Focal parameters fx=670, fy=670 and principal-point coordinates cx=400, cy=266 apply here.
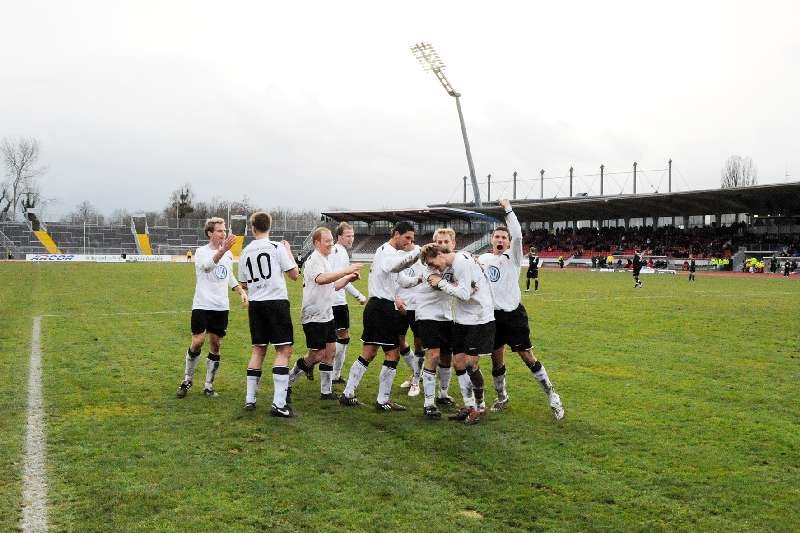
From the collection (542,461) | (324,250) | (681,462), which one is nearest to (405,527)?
(542,461)

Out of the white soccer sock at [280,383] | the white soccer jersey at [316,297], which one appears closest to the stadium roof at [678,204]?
the white soccer jersey at [316,297]

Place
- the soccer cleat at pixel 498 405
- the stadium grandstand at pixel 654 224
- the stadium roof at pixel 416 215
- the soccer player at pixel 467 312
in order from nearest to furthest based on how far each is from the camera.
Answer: the soccer player at pixel 467 312
the soccer cleat at pixel 498 405
the stadium grandstand at pixel 654 224
the stadium roof at pixel 416 215

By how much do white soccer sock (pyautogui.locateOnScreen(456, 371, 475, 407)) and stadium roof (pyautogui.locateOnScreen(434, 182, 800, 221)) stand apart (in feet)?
153

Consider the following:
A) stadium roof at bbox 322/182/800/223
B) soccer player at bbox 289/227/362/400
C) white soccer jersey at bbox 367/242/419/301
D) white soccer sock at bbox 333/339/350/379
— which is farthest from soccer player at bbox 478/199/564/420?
stadium roof at bbox 322/182/800/223

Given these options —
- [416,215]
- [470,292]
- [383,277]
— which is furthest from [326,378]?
[416,215]

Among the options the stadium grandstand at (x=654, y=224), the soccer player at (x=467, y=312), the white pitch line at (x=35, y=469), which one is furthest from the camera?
the stadium grandstand at (x=654, y=224)

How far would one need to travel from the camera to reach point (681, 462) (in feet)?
18.7

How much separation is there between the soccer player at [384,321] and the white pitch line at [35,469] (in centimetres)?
312

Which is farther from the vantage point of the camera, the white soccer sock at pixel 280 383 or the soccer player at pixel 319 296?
the soccer player at pixel 319 296

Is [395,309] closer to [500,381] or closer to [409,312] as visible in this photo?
[409,312]

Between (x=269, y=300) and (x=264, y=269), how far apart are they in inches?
13.2

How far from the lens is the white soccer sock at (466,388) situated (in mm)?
6937

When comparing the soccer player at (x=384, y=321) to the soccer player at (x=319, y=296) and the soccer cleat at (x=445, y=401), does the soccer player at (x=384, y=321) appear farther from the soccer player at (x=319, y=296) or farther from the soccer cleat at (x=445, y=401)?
the soccer cleat at (x=445, y=401)

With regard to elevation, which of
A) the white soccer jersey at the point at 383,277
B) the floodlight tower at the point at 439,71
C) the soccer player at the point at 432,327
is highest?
the floodlight tower at the point at 439,71
